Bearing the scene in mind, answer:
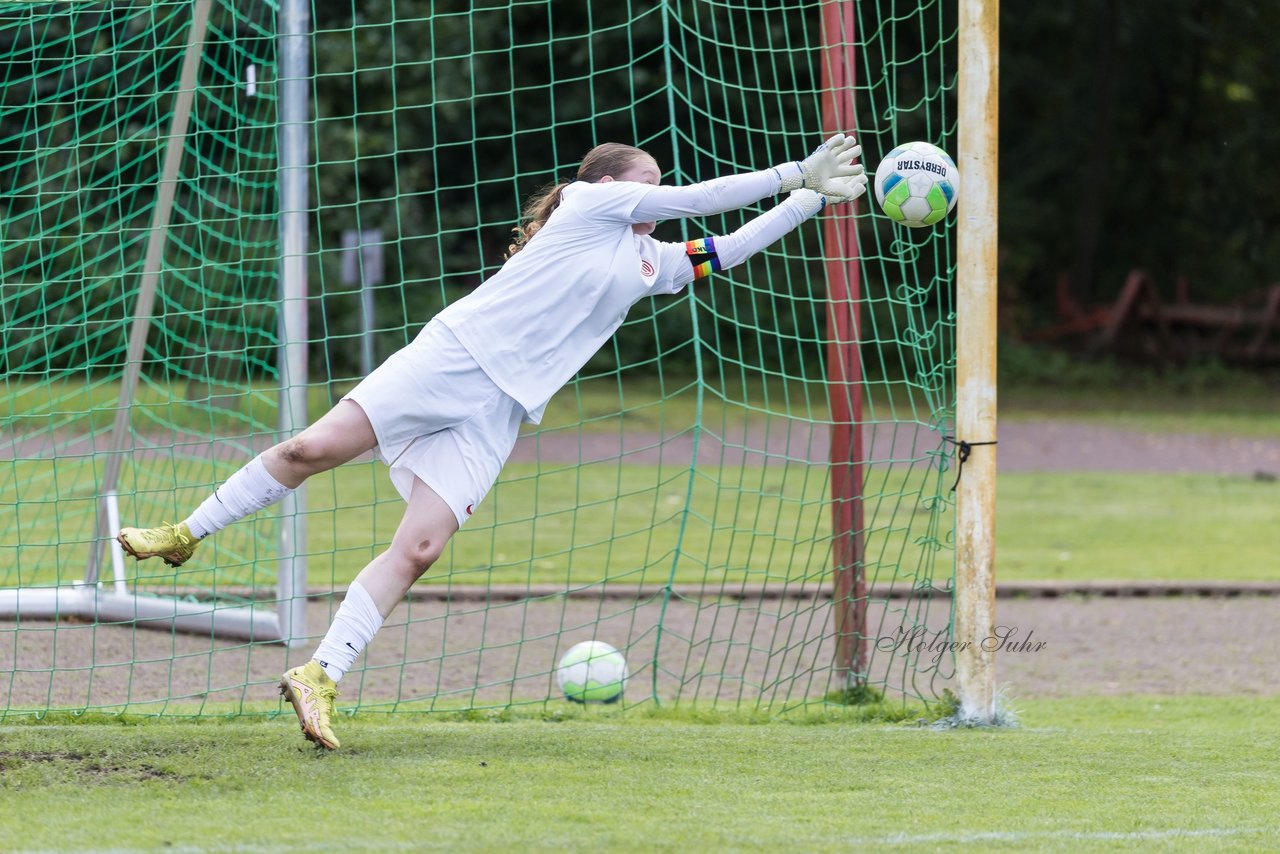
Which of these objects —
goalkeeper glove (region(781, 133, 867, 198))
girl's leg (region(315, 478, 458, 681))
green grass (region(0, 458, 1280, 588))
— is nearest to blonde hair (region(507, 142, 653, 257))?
goalkeeper glove (region(781, 133, 867, 198))

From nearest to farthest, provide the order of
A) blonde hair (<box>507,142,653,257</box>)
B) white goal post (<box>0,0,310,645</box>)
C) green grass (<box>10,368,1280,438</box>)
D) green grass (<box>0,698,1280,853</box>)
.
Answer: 1. green grass (<box>0,698,1280,853</box>)
2. blonde hair (<box>507,142,653,257</box>)
3. white goal post (<box>0,0,310,645</box>)
4. green grass (<box>10,368,1280,438</box>)

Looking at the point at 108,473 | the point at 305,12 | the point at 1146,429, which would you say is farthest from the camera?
the point at 1146,429

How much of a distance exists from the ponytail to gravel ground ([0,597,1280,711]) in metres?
1.62

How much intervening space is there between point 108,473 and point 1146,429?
13.8m

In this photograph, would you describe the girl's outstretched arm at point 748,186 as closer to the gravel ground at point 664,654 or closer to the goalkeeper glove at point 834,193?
the goalkeeper glove at point 834,193

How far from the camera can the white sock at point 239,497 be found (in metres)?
4.57

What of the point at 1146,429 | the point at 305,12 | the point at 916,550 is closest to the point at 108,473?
the point at 305,12

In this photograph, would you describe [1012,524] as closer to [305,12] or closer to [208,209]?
[305,12]

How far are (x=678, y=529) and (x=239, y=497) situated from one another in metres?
6.61

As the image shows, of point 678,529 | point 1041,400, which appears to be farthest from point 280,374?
point 1041,400

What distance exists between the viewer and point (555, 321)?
4.62m

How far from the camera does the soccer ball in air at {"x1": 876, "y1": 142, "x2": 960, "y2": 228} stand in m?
5.16

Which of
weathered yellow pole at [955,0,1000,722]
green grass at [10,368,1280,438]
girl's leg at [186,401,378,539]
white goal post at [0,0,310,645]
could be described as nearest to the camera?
girl's leg at [186,401,378,539]

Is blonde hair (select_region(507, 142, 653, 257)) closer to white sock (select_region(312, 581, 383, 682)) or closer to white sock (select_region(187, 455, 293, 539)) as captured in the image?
white sock (select_region(187, 455, 293, 539))
